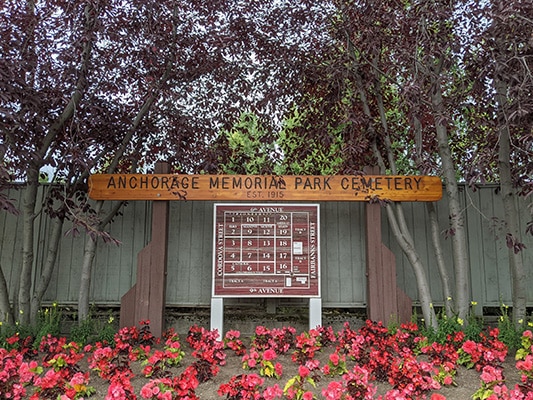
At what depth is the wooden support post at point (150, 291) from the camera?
4789mm

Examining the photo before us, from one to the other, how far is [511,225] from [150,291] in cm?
404

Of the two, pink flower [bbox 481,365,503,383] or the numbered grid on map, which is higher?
the numbered grid on map

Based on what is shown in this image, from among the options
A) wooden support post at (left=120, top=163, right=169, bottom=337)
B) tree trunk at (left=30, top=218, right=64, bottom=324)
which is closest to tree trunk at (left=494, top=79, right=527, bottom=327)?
wooden support post at (left=120, top=163, right=169, bottom=337)

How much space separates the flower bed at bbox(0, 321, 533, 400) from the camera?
2.96m

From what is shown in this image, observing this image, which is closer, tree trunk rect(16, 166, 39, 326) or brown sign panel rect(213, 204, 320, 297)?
tree trunk rect(16, 166, 39, 326)

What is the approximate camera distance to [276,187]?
195 inches

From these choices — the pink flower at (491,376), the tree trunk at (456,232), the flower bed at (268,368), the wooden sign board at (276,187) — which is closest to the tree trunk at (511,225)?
the tree trunk at (456,232)

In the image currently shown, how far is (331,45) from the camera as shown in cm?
568

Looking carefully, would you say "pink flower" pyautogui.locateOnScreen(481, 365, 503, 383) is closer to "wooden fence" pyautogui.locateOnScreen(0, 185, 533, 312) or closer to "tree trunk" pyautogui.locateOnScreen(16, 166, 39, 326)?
"wooden fence" pyautogui.locateOnScreen(0, 185, 533, 312)

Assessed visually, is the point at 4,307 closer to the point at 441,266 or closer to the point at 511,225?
the point at 441,266

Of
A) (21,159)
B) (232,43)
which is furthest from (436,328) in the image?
(21,159)

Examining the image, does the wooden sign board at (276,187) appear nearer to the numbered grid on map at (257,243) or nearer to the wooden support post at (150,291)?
the numbered grid on map at (257,243)

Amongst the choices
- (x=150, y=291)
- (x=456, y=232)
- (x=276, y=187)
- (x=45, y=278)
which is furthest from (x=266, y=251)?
(x=45, y=278)

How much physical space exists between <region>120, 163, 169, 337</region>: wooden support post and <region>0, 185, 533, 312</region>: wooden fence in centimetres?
71
